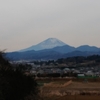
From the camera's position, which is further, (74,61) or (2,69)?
(74,61)

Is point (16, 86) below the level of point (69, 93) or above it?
above

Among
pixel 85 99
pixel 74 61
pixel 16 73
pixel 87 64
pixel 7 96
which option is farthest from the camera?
pixel 74 61

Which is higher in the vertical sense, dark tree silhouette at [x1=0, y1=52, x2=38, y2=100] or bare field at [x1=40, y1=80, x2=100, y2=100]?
Answer: dark tree silhouette at [x1=0, y1=52, x2=38, y2=100]

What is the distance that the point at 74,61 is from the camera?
500 feet

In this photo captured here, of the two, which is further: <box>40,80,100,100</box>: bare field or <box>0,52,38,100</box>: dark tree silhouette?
<box>40,80,100,100</box>: bare field

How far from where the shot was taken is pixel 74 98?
31703 mm

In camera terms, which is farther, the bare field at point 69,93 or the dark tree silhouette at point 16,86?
the bare field at point 69,93

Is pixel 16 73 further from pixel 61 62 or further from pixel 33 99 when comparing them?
pixel 61 62

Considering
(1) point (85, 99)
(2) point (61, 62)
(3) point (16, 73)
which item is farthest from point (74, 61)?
(3) point (16, 73)

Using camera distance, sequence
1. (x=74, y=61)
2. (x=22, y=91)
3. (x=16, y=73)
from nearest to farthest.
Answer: (x=22, y=91), (x=16, y=73), (x=74, y=61)

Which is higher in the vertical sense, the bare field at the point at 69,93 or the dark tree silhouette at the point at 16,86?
the dark tree silhouette at the point at 16,86

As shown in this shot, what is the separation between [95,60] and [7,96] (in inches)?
5031

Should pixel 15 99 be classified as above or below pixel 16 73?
below

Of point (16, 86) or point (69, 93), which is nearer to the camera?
point (16, 86)
